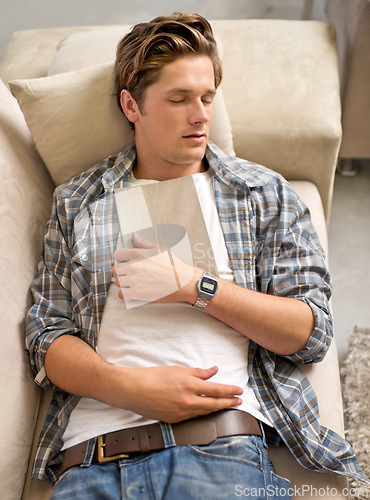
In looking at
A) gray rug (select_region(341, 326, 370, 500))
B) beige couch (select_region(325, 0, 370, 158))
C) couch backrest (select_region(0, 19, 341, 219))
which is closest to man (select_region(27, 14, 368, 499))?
couch backrest (select_region(0, 19, 341, 219))

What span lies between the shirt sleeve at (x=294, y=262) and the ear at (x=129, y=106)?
1.27ft

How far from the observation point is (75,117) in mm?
1379

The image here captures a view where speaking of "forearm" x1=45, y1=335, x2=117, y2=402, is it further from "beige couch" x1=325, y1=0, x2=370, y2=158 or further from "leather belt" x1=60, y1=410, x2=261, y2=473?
"beige couch" x1=325, y1=0, x2=370, y2=158

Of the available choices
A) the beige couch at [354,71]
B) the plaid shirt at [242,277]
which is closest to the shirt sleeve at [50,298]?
the plaid shirt at [242,277]

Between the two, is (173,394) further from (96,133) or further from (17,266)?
(96,133)

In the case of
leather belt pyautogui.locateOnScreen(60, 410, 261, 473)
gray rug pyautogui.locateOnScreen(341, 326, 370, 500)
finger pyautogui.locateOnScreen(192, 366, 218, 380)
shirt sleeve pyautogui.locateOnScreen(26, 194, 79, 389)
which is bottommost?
gray rug pyautogui.locateOnScreen(341, 326, 370, 500)

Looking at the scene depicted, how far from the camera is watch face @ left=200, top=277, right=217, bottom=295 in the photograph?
109 cm

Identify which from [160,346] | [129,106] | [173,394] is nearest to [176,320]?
[160,346]

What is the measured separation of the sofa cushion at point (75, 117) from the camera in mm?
1365

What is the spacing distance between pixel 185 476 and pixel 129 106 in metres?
0.88

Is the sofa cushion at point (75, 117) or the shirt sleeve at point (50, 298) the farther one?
the sofa cushion at point (75, 117)

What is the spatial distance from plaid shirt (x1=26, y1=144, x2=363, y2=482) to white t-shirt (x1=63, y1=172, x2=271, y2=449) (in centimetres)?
4

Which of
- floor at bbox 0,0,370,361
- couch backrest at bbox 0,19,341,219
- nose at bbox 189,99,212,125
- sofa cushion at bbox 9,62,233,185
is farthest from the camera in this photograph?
floor at bbox 0,0,370,361

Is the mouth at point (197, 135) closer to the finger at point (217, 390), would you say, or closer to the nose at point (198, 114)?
the nose at point (198, 114)
